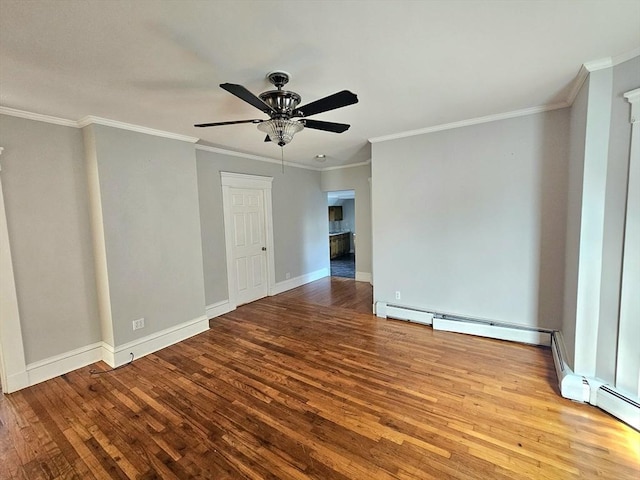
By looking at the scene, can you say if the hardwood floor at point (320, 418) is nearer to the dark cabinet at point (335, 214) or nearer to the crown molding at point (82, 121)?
the crown molding at point (82, 121)

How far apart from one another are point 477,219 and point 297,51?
9.20ft

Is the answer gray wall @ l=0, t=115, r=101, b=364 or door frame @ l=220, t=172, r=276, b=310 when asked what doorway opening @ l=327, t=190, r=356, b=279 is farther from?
gray wall @ l=0, t=115, r=101, b=364

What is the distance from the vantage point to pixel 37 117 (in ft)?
9.05

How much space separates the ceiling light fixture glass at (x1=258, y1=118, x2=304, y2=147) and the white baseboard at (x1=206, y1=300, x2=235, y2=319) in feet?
10.2

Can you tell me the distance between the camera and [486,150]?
3369 mm

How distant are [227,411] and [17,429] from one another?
1568 millimetres

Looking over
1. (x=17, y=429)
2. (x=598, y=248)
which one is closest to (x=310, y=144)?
(x=598, y=248)

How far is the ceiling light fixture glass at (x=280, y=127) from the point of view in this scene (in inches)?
84.6

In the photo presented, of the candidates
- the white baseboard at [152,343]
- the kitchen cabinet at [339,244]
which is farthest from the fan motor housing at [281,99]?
the kitchen cabinet at [339,244]

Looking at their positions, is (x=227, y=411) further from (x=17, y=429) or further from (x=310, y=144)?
(x=310, y=144)

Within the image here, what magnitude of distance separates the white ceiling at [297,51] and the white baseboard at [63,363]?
2427 mm

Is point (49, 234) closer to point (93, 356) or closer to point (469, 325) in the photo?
point (93, 356)

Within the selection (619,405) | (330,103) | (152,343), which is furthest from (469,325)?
(152,343)

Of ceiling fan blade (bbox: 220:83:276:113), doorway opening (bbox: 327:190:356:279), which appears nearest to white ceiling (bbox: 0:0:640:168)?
ceiling fan blade (bbox: 220:83:276:113)
